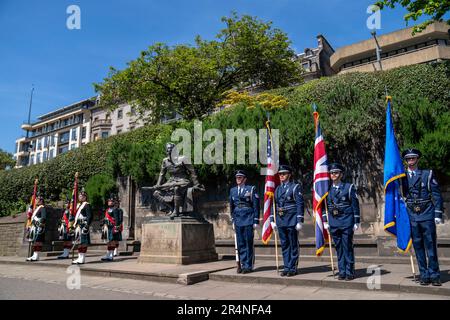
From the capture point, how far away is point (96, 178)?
59.5ft

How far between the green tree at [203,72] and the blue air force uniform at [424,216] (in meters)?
20.8

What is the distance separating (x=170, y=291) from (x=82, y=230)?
6.07 metres

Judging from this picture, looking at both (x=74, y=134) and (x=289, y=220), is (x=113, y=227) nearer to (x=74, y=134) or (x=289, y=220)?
(x=289, y=220)

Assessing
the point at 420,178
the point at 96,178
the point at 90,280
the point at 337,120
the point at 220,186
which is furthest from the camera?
the point at 96,178

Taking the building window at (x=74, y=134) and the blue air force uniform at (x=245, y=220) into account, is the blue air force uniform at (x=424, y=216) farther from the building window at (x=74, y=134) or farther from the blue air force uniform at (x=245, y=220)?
the building window at (x=74, y=134)

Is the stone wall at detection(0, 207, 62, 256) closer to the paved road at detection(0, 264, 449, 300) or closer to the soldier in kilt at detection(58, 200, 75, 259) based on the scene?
the soldier in kilt at detection(58, 200, 75, 259)

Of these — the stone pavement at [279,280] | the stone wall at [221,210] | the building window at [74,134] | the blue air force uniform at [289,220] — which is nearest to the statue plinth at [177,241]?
the stone pavement at [279,280]

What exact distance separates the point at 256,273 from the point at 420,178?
3.83 meters

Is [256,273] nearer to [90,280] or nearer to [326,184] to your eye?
[326,184]

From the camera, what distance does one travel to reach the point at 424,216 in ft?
19.5

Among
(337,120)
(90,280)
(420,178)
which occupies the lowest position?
(90,280)

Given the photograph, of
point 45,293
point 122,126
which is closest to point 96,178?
point 45,293

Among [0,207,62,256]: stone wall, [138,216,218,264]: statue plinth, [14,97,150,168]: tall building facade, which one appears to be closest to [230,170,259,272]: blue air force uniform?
[138,216,218,264]: statue plinth
